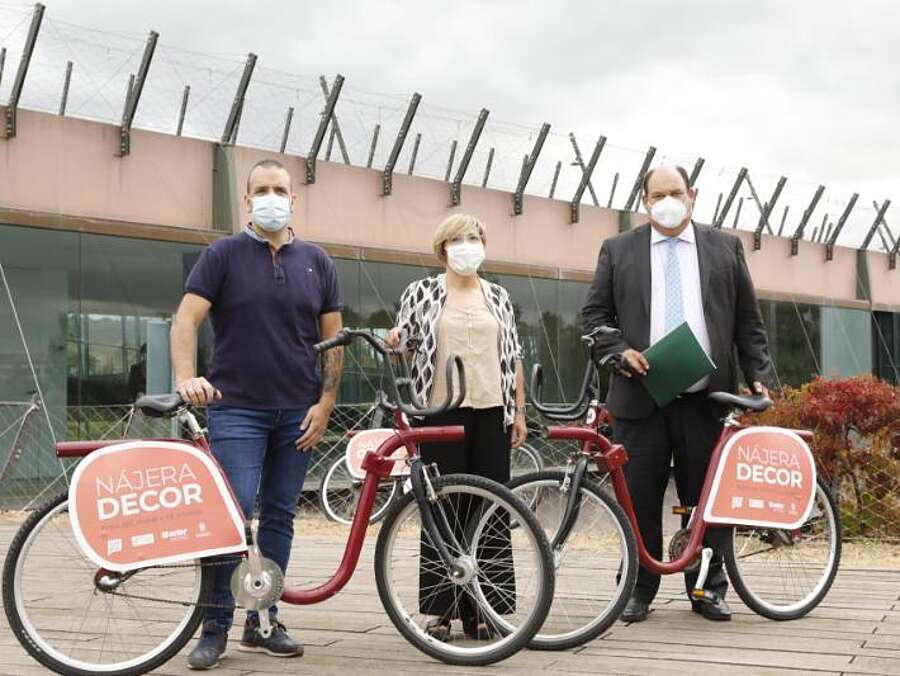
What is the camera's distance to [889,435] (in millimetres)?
7898

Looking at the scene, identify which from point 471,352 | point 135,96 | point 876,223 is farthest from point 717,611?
point 876,223

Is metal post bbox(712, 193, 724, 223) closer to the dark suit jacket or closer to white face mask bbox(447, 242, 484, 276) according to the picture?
the dark suit jacket

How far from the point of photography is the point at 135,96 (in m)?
13.7

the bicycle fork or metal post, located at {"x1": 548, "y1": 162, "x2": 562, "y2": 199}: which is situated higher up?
metal post, located at {"x1": 548, "y1": 162, "x2": 562, "y2": 199}

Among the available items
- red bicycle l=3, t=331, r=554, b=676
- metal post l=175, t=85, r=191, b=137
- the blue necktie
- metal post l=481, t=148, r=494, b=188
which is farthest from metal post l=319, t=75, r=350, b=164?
red bicycle l=3, t=331, r=554, b=676

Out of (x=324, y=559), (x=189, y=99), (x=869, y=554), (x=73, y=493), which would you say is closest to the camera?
(x=73, y=493)

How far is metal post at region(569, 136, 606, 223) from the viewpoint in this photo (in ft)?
61.1

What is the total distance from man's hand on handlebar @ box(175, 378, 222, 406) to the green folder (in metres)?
1.54

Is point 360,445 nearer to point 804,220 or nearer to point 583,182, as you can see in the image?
point 583,182

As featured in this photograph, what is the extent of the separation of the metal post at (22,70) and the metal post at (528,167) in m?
6.89

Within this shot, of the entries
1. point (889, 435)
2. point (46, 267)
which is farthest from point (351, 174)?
point (889, 435)

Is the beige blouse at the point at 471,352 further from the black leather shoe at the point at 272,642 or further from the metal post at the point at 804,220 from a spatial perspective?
the metal post at the point at 804,220

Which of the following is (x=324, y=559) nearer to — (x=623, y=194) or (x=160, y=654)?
(x=160, y=654)

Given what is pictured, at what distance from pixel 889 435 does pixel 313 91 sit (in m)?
8.75
